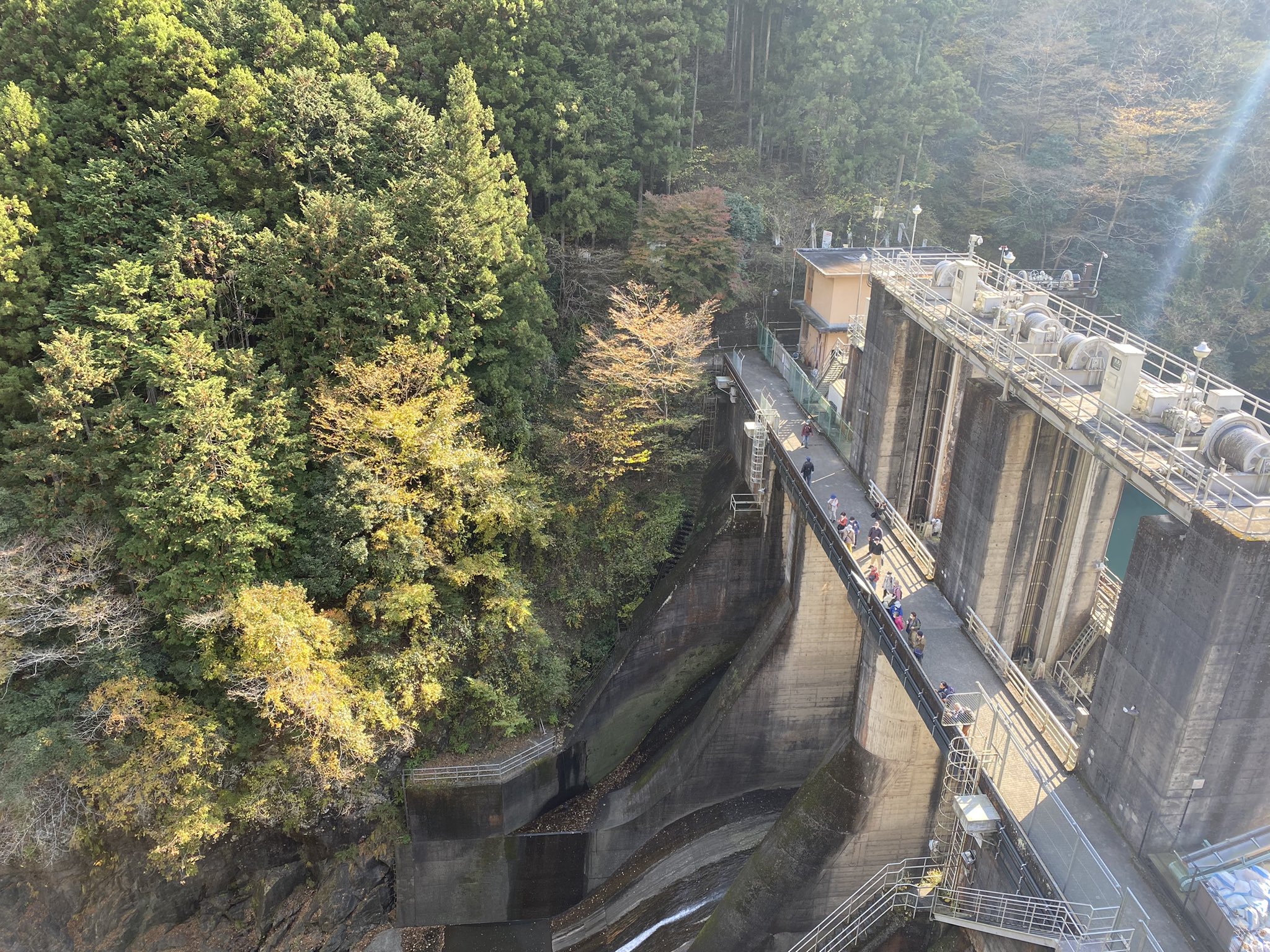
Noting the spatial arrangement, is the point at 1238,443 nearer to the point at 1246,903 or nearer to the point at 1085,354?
the point at 1085,354

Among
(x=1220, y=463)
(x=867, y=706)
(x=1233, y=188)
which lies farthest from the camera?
(x=1233, y=188)

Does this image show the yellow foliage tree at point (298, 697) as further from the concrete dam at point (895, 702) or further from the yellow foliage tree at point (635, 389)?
the yellow foliage tree at point (635, 389)

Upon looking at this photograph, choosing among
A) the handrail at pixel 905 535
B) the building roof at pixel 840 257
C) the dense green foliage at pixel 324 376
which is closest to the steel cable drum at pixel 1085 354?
the handrail at pixel 905 535

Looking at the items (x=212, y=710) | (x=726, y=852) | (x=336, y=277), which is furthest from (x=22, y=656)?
(x=726, y=852)

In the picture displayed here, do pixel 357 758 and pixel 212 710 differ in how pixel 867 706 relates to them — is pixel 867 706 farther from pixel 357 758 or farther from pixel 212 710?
pixel 212 710

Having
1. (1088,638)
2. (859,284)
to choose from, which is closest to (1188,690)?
(1088,638)
